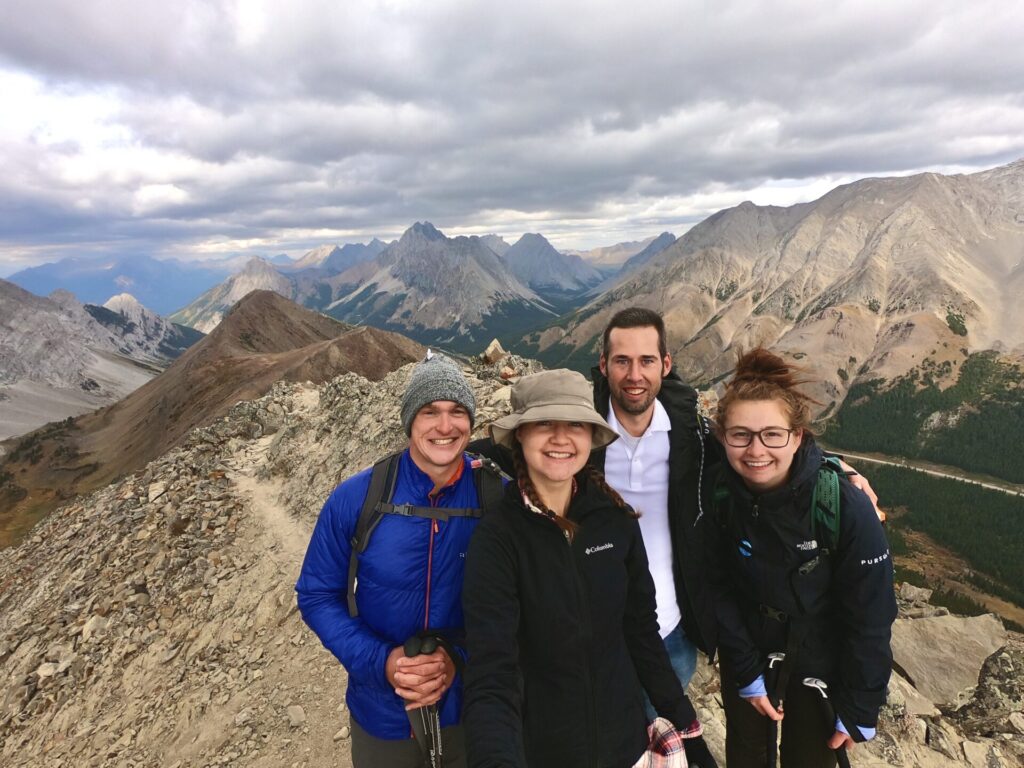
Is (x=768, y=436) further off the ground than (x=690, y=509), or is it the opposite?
(x=768, y=436)

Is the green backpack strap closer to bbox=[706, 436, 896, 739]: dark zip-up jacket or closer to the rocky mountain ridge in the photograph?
bbox=[706, 436, 896, 739]: dark zip-up jacket

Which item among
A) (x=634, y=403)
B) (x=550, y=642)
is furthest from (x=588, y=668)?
(x=634, y=403)

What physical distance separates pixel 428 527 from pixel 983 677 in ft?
51.5

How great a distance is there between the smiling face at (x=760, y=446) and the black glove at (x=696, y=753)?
2.49 meters

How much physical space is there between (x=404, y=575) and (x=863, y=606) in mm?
4351

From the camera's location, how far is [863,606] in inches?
186

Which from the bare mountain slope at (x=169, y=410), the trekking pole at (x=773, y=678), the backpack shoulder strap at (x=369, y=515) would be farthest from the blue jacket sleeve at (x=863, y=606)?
the bare mountain slope at (x=169, y=410)

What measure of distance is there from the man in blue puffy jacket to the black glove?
2.20m

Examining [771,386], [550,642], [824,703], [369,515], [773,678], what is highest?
[771,386]

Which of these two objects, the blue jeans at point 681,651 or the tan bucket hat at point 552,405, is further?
the blue jeans at point 681,651

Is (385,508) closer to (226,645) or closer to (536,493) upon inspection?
(536,493)

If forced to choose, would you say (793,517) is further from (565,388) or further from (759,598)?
(565,388)

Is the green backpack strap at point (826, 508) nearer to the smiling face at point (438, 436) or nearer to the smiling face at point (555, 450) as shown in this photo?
the smiling face at point (555, 450)

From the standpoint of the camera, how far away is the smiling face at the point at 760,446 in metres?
4.66
